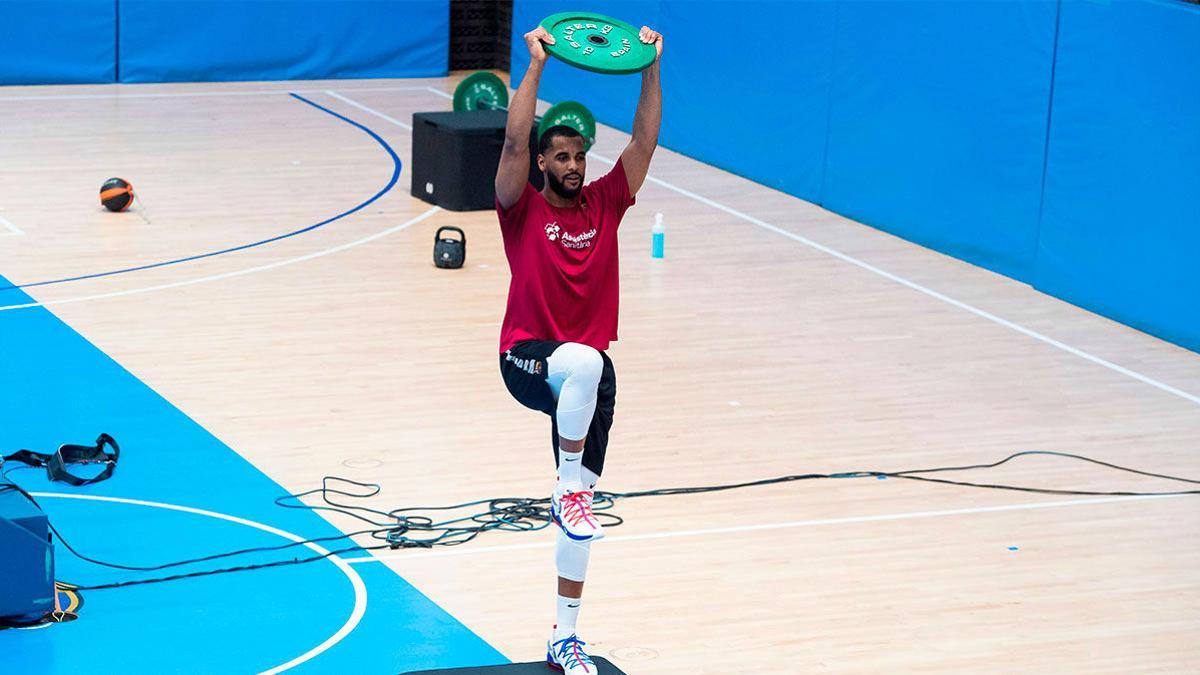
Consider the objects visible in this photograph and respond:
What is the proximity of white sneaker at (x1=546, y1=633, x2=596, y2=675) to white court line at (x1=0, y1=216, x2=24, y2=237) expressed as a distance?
707 cm

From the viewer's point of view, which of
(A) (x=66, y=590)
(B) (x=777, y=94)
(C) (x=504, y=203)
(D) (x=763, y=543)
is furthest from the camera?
(B) (x=777, y=94)

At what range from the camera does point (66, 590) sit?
6.18m

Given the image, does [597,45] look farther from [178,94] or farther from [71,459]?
[178,94]

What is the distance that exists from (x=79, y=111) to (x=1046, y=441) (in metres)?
10.1

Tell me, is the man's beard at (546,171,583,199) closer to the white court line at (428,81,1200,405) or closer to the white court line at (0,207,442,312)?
the white court line at (428,81,1200,405)

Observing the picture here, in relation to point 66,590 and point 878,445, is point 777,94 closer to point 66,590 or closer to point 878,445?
point 878,445

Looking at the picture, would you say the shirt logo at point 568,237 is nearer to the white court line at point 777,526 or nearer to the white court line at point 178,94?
the white court line at point 777,526

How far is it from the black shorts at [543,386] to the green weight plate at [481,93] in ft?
29.4

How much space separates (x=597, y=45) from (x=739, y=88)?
8771 millimetres

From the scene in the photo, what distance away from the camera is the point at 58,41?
54.0 ft

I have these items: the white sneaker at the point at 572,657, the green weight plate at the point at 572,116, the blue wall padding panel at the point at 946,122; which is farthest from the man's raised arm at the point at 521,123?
the green weight plate at the point at 572,116

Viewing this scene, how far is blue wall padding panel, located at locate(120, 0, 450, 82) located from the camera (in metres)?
16.9

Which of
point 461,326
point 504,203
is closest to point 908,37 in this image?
point 461,326

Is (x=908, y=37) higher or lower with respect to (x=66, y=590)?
higher
